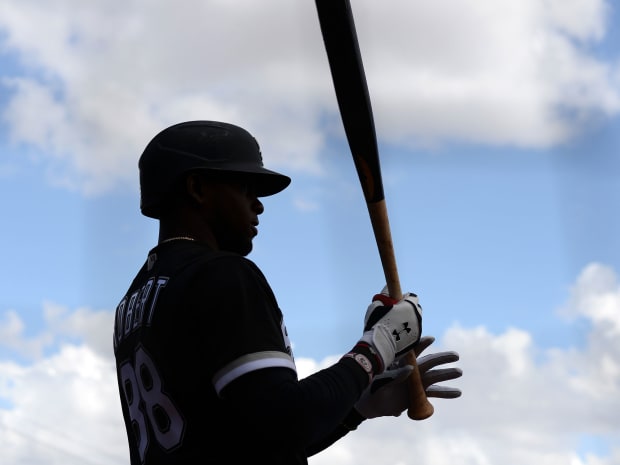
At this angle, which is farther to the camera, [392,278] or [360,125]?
[392,278]

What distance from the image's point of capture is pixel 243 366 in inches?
137

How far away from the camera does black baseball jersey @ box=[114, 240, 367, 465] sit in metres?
3.46

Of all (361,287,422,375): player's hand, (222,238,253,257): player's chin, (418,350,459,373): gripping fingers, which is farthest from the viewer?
(418,350,459,373): gripping fingers

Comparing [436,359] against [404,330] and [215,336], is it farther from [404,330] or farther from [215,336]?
[215,336]

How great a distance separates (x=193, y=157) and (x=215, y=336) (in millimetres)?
1093

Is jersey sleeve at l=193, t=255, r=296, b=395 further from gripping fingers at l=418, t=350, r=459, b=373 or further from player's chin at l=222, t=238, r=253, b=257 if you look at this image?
gripping fingers at l=418, t=350, r=459, b=373

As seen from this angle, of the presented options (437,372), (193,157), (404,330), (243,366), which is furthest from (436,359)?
(243,366)

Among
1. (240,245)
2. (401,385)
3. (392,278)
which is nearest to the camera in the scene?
(240,245)

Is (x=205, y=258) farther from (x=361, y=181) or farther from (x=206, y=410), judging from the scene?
(x=361, y=181)

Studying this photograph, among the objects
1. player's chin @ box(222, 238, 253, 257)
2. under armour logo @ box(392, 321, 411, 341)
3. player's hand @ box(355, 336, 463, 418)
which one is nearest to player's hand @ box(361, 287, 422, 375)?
under armour logo @ box(392, 321, 411, 341)

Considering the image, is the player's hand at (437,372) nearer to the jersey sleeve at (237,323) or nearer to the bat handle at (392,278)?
the bat handle at (392,278)

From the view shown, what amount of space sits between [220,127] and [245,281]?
119cm

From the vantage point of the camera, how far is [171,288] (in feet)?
12.4

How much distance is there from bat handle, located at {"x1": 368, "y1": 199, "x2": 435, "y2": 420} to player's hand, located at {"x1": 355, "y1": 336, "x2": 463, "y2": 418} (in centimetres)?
5
